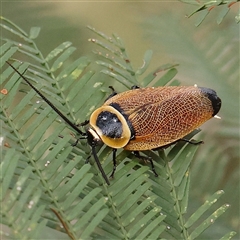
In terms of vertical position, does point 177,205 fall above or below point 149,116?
below

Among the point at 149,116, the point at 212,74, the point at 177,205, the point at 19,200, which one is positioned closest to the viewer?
the point at 19,200

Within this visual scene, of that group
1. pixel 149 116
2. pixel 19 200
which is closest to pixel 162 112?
pixel 149 116

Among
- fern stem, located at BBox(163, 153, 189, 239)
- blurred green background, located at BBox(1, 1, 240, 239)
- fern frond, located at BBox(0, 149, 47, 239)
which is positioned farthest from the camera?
blurred green background, located at BBox(1, 1, 240, 239)

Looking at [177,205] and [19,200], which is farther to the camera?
[177,205]

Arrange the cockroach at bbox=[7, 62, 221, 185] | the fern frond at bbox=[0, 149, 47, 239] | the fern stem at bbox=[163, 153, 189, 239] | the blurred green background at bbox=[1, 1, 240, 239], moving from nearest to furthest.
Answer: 1. the fern frond at bbox=[0, 149, 47, 239]
2. the fern stem at bbox=[163, 153, 189, 239]
3. the cockroach at bbox=[7, 62, 221, 185]
4. the blurred green background at bbox=[1, 1, 240, 239]

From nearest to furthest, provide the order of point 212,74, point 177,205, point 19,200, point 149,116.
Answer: point 19,200 → point 177,205 → point 149,116 → point 212,74

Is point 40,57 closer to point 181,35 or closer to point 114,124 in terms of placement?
point 114,124

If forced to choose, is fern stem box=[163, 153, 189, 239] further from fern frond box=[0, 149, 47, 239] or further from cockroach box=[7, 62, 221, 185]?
fern frond box=[0, 149, 47, 239]

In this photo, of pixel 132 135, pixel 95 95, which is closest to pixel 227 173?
pixel 132 135

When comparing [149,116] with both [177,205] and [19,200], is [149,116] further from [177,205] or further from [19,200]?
[19,200]

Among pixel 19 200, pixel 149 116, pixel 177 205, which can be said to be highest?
pixel 149 116

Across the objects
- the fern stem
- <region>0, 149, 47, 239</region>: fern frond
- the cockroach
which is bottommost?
<region>0, 149, 47, 239</region>: fern frond

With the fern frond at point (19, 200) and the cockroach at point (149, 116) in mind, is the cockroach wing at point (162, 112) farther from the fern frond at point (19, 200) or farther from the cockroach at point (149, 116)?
the fern frond at point (19, 200)

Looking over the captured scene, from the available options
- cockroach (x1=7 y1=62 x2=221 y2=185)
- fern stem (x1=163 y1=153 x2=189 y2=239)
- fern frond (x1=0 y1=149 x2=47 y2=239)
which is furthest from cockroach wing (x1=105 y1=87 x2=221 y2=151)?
fern frond (x1=0 y1=149 x2=47 y2=239)
